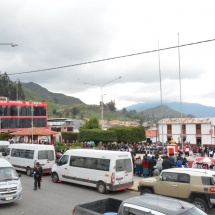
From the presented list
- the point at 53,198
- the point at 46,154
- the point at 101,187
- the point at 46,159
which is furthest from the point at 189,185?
the point at 46,154

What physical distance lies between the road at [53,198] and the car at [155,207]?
5.81m

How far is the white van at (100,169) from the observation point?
1625cm

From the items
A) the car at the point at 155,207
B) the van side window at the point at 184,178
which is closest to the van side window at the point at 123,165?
the van side window at the point at 184,178

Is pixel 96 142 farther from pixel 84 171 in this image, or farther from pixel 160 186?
pixel 160 186

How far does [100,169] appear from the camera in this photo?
16.8 m

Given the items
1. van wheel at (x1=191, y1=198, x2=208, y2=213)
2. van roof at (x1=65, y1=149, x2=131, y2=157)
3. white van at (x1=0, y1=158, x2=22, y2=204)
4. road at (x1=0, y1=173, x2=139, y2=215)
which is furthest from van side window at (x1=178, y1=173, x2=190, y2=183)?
white van at (x1=0, y1=158, x2=22, y2=204)

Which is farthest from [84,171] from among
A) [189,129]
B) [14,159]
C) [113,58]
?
[189,129]

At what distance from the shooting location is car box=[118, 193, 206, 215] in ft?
23.1

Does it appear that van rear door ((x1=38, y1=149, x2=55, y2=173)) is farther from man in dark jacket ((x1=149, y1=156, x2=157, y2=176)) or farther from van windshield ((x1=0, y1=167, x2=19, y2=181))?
van windshield ((x1=0, y1=167, x2=19, y2=181))

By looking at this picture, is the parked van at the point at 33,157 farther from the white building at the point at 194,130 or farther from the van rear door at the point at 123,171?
the white building at the point at 194,130

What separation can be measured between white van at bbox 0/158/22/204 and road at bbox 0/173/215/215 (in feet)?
1.49

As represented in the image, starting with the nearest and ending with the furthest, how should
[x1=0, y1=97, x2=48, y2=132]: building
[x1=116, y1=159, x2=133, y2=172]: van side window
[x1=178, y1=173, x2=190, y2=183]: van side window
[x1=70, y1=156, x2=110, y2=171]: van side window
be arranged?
[x1=178, y1=173, x2=190, y2=183]: van side window < [x1=116, y1=159, x2=133, y2=172]: van side window < [x1=70, y1=156, x2=110, y2=171]: van side window < [x1=0, y1=97, x2=48, y2=132]: building

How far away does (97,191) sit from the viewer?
17078 mm

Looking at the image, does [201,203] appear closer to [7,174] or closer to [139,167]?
[7,174]
